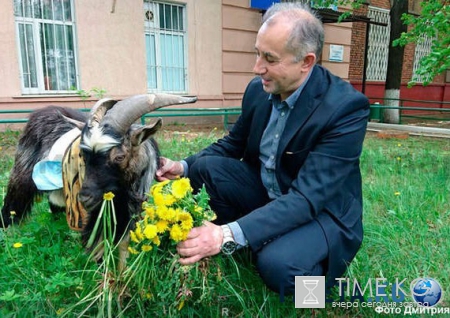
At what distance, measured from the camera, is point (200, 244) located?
5.42 feet

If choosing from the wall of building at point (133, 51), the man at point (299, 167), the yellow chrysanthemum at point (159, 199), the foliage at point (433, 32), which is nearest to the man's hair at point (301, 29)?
the man at point (299, 167)

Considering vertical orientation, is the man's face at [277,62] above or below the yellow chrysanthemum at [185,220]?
above

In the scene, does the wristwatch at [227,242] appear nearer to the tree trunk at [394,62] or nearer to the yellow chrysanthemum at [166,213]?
the yellow chrysanthemum at [166,213]

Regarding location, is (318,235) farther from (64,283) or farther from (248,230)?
(64,283)

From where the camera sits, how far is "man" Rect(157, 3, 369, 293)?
1798 mm

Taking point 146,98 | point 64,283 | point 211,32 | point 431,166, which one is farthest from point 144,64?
point 64,283

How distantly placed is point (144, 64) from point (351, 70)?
7329 millimetres

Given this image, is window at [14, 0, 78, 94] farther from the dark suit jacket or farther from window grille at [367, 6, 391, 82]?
window grille at [367, 6, 391, 82]

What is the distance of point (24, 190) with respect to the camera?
2.88 m

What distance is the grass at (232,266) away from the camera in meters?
1.87

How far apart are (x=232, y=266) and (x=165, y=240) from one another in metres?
0.46

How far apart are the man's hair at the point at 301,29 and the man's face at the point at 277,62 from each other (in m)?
0.03

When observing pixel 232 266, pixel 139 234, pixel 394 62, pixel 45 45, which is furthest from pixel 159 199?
pixel 394 62

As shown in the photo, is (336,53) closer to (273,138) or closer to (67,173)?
(273,138)
